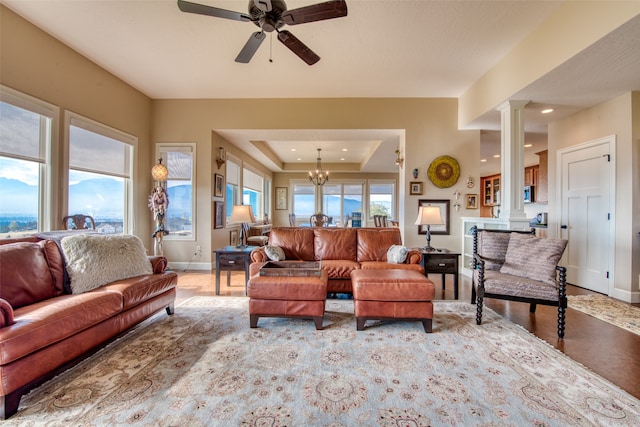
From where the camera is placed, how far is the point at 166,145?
16.6ft

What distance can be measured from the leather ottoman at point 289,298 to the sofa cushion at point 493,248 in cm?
202

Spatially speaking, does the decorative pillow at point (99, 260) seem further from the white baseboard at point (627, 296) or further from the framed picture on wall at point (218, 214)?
the white baseboard at point (627, 296)

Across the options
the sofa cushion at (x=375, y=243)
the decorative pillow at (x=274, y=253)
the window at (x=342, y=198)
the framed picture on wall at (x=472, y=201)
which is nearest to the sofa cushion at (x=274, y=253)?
the decorative pillow at (x=274, y=253)

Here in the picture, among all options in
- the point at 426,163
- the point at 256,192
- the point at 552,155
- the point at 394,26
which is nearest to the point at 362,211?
the point at 256,192

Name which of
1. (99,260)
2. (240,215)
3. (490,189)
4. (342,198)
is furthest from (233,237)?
(490,189)

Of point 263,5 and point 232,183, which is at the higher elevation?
point 263,5

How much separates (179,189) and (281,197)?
18.4 ft

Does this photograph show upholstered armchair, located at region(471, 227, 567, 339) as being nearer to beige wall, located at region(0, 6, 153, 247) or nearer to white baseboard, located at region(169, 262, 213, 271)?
white baseboard, located at region(169, 262, 213, 271)

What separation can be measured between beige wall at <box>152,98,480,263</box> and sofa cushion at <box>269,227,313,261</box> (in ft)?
6.54

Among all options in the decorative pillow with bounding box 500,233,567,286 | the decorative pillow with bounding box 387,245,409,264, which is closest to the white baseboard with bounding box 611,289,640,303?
the decorative pillow with bounding box 500,233,567,286

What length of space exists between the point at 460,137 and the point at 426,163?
0.78 m

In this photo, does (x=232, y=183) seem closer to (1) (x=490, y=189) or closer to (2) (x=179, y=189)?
(2) (x=179, y=189)

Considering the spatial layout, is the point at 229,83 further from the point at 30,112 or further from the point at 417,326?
the point at 417,326

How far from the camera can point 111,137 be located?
13.7 ft
